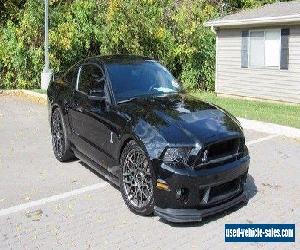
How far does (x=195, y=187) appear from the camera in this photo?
203 inches

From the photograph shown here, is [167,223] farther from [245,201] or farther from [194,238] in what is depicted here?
[245,201]

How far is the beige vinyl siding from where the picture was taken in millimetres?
15118

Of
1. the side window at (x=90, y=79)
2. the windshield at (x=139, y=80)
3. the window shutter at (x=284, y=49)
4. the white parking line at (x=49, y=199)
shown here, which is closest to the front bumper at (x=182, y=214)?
the white parking line at (x=49, y=199)

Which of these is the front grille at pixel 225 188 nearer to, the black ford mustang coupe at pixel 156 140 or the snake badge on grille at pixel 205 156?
the black ford mustang coupe at pixel 156 140

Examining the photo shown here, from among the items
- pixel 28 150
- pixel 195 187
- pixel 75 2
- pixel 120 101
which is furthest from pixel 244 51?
pixel 195 187

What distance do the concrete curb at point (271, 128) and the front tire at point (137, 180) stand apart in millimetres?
5217

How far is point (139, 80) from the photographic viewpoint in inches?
266

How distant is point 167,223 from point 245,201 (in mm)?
1187

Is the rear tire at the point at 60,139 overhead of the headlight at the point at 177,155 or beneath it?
beneath

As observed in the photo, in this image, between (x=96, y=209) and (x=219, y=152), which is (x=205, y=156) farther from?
(x=96, y=209)

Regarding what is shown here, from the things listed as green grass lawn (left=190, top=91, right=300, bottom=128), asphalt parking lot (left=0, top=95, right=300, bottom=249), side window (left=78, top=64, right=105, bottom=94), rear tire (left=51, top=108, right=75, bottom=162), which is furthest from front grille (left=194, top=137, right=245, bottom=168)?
green grass lawn (left=190, top=91, right=300, bottom=128)

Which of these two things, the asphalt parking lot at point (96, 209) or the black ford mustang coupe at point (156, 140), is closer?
the asphalt parking lot at point (96, 209)

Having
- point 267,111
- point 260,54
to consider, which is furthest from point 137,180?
point 260,54

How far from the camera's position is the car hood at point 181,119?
17.6 ft
